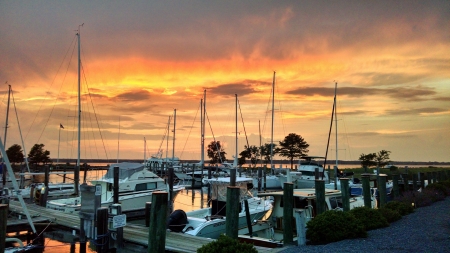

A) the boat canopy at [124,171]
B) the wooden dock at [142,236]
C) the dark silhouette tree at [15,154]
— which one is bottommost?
the wooden dock at [142,236]

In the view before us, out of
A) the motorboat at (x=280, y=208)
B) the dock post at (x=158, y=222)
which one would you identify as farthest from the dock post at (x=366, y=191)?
the dock post at (x=158, y=222)

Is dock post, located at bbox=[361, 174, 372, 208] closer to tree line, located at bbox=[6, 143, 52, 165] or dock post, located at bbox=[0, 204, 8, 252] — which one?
dock post, located at bbox=[0, 204, 8, 252]

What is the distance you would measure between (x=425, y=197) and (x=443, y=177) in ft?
62.1

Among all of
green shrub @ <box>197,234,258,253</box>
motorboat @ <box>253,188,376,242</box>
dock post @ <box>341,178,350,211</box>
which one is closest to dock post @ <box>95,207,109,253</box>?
green shrub @ <box>197,234,258,253</box>

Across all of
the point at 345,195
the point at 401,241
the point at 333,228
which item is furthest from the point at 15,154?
the point at 401,241

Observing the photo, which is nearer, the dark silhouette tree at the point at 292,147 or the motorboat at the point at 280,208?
the motorboat at the point at 280,208

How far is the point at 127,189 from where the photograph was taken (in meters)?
26.6

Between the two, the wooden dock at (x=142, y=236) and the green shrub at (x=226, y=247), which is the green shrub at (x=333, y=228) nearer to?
the wooden dock at (x=142, y=236)

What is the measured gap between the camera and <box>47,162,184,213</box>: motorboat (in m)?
24.0

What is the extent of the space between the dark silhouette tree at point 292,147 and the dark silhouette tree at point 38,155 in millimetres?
60210

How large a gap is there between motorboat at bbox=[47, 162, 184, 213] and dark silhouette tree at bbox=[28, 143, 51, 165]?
2939 inches

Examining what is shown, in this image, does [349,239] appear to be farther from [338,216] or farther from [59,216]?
[59,216]

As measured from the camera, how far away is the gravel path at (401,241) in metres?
Answer: 9.91

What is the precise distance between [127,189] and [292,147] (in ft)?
213
